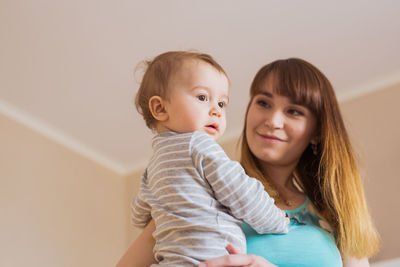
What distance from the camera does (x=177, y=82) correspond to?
1.25 meters

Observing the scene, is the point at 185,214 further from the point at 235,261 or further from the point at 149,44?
the point at 149,44

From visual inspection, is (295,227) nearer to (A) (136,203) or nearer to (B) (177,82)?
(A) (136,203)

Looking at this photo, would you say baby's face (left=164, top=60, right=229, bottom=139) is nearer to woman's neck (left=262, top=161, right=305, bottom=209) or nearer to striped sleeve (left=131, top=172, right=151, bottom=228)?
striped sleeve (left=131, top=172, right=151, bottom=228)

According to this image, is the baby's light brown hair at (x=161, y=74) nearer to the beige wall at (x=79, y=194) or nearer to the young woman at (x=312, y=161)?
the young woman at (x=312, y=161)

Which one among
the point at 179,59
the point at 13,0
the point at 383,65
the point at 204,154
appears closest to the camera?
the point at 204,154

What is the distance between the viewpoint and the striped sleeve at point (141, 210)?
1.35 meters

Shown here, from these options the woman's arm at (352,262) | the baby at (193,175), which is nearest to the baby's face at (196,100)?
the baby at (193,175)

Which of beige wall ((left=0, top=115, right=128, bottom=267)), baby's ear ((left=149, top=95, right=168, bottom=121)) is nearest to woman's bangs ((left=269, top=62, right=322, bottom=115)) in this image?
baby's ear ((left=149, top=95, right=168, bottom=121))

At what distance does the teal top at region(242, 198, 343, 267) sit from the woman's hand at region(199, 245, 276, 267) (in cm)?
14

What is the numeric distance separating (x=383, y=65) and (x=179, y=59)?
2.24m

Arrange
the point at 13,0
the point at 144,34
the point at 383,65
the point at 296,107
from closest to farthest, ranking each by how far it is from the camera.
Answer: the point at 296,107 < the point at 13,0 < the point at 144,34 < the point at 383,65

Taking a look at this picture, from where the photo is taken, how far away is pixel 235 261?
3.74ft

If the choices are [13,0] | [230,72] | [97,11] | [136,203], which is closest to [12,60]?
[13,0]

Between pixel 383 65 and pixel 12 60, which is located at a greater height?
pixel 12 60
